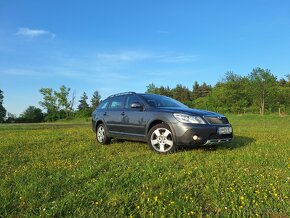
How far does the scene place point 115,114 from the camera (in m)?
9.16

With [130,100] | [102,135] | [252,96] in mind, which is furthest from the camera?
[252,96]

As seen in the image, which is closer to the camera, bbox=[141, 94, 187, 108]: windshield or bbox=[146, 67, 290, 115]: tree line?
bbox=[141, 94, 187, 108]: windshield

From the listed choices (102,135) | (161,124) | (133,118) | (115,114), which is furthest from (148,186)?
(102,135)

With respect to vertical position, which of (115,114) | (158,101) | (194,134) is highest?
(158,101)

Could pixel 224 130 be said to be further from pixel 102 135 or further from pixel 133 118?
pixel 102 135

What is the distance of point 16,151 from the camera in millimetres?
7977

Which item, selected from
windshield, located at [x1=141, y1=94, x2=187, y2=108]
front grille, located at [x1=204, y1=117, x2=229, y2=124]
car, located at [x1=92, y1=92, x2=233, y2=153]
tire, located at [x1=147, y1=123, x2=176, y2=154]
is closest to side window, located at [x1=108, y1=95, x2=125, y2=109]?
car, located at [x1=92, y1=92, x2=233, y2=153]

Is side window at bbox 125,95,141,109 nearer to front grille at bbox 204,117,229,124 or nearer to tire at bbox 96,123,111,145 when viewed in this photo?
tire at bbox 96,123,111,145

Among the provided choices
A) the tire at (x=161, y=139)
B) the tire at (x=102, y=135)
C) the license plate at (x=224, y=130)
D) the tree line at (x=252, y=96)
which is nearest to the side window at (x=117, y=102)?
the tire at (x=102, y=135)

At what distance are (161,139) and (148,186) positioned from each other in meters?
3.17

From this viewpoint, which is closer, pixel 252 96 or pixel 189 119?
pixel 189 119

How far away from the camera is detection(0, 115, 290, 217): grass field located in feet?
11.3

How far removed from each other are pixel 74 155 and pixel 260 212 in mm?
4844

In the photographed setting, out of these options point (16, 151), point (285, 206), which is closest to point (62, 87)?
point (16, 151)
